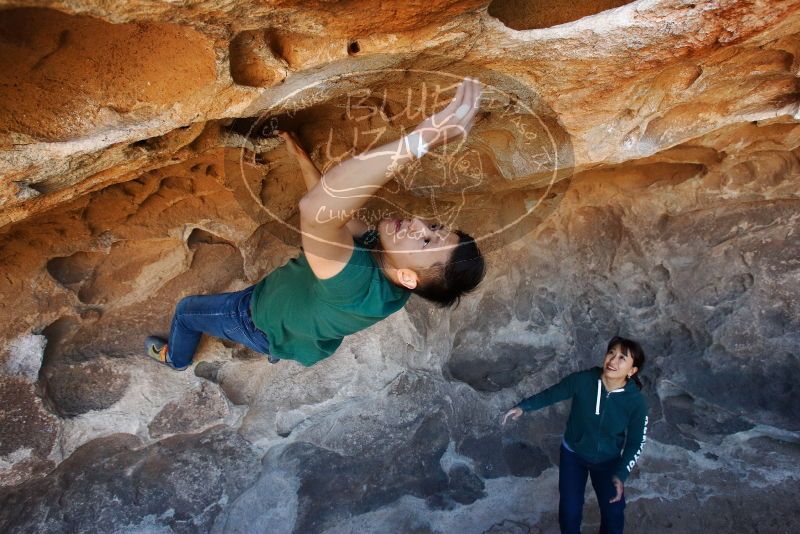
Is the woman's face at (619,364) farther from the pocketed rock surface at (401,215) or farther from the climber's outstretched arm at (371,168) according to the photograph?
the climber's outstretched arm at (371,168)

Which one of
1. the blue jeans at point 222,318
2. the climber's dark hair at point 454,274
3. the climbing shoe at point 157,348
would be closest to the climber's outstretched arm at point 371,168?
the climber's dark hair at point 454,274

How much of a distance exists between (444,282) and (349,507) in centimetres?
126

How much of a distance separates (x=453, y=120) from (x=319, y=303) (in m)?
0.53

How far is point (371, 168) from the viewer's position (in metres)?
0.92

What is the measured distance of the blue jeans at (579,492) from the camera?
192 centimetres

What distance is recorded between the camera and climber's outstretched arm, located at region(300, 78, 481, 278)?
92 cm

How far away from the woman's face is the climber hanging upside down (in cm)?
75

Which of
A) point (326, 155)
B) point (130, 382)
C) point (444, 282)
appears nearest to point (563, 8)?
point (444, 282)

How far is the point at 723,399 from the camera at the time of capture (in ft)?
6.88

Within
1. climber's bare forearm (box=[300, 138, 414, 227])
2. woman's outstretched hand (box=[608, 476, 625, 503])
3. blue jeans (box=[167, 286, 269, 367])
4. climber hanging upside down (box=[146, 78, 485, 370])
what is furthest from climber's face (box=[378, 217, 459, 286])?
woman's outstretched hand (box=[608, 476, 625, 503])

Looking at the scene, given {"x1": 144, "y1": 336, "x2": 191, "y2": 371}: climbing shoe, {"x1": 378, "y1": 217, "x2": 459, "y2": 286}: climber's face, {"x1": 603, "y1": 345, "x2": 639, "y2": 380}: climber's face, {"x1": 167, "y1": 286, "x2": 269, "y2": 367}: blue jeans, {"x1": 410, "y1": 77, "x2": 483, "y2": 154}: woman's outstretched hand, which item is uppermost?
{"x1": 410, "y1": 77, "x2": 483, "y2": 154}: woman's outstretched hand

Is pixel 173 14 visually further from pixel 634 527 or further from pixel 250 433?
pixel 634 527

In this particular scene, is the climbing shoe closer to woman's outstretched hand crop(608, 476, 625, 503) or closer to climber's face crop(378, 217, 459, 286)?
climber's face crop(378, 217, 459, 286)

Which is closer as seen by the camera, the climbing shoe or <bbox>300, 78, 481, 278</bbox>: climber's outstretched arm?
<bbox>300, 78, 481, 278</bbox>: climber's outstretched arm
